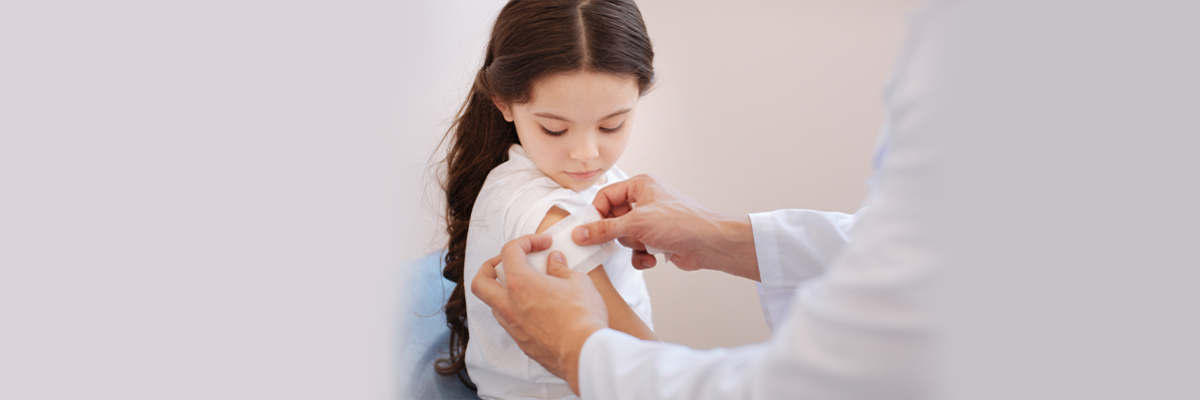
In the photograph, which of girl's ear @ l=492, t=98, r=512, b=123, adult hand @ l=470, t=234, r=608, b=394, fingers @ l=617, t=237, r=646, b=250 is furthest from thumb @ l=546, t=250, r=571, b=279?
girl's ear @ l=492, t=98, r=512, b=123

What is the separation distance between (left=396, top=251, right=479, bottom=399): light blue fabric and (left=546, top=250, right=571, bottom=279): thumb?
35 cm

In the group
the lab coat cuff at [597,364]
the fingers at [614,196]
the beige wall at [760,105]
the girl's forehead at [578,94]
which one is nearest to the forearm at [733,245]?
the fingers at [614,196]

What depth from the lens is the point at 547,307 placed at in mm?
672

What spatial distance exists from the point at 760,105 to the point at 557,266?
129cm

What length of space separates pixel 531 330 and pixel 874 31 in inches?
62.6

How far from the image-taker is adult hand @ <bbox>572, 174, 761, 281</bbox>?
0.89 m

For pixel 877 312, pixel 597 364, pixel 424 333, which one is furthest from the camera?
pixel 424 333

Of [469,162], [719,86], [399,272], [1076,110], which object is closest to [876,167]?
[1076,110]

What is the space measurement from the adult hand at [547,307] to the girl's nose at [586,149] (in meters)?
0.14

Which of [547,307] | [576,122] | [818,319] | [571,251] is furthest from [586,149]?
[818,319]

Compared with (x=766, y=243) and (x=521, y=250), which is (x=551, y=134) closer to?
(x=521, y=250)

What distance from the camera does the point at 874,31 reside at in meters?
1.87

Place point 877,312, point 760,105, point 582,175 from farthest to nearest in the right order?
point 760,105 → point 582,175 → point 877,312

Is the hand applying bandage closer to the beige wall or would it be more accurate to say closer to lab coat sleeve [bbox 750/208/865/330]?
lab coat sleeve [bbox 750/208/865/330]
